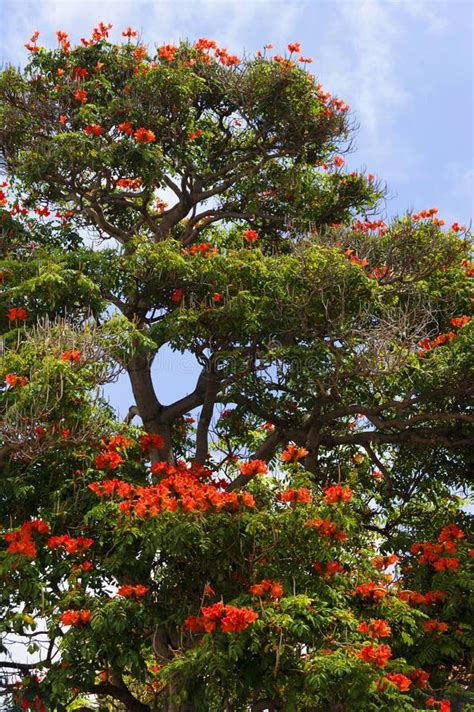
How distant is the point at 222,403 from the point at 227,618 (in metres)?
5.01

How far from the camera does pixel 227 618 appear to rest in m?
7.79

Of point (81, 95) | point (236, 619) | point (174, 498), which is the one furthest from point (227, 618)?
point (81, 95)

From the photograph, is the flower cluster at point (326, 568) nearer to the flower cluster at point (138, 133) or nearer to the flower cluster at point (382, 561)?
the flower cluster at point (382, 561)

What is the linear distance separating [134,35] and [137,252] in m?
4.00

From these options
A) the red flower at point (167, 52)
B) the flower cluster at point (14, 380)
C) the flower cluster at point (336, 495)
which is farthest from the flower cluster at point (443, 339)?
the red flower at point (167, 52)

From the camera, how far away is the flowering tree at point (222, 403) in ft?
28.7

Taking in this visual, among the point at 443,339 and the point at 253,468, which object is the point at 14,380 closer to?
the point at 253,468

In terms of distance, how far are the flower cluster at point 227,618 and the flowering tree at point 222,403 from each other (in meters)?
0.02

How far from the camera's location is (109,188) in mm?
13141

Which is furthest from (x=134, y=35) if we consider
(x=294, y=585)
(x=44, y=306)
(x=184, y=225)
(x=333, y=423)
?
(x=294, y=585)

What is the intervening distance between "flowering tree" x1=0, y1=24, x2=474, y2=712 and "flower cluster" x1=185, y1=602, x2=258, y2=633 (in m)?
0.02

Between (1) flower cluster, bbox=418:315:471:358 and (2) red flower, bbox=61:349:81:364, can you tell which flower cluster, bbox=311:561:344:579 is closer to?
(2) red flower, bbox=61:349:81:364

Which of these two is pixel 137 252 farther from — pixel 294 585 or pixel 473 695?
pixel 473 695

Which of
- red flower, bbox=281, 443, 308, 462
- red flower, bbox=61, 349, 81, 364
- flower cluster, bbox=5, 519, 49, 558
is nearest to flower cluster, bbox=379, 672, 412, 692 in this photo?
red flower, bbox=281, 443, 308, 462
